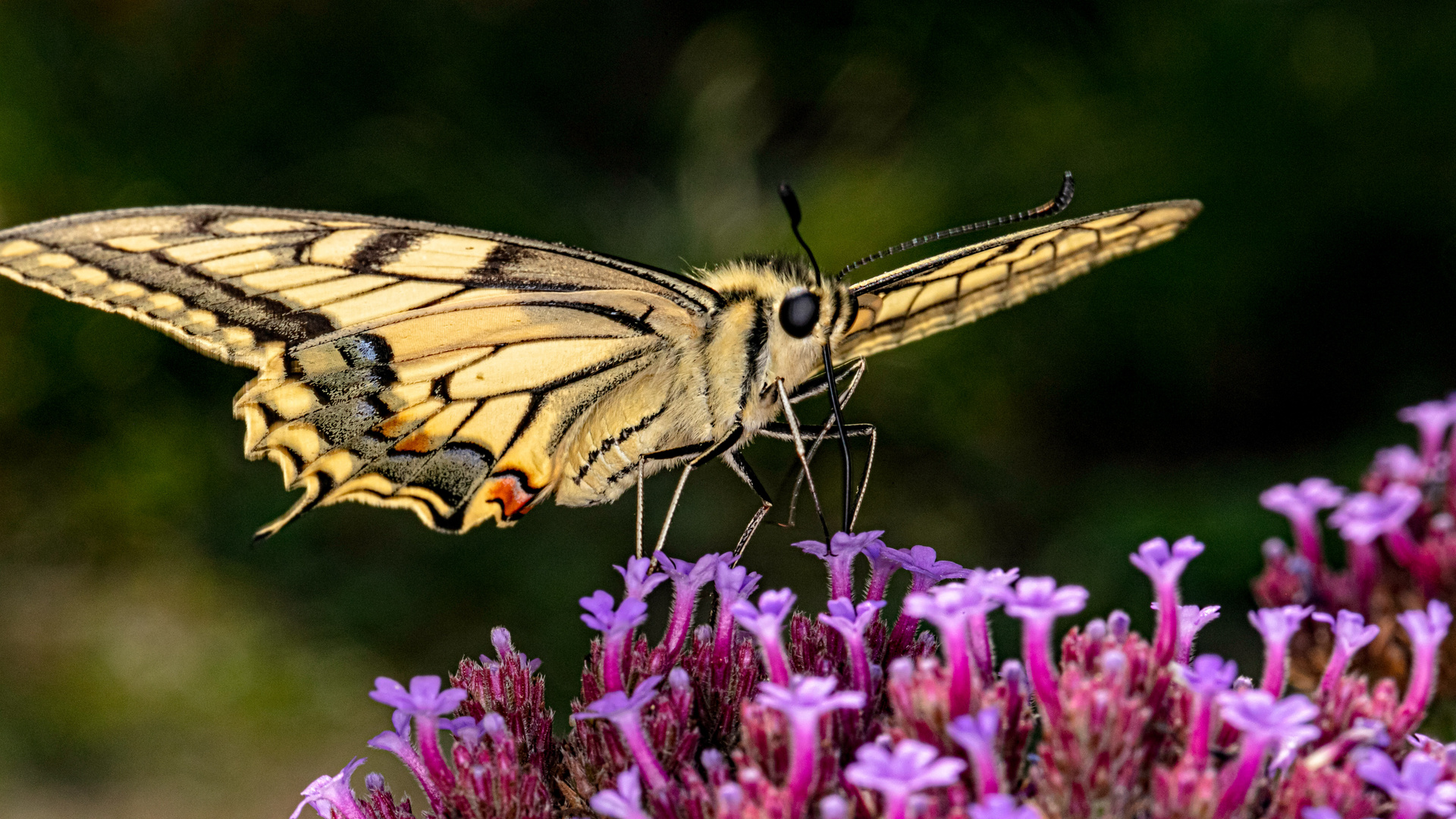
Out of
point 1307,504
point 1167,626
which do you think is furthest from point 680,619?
point 1307,504

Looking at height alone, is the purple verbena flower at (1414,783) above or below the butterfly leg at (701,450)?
below

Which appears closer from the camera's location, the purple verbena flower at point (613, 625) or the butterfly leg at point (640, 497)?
the purple verbena flower at point (613, 625)

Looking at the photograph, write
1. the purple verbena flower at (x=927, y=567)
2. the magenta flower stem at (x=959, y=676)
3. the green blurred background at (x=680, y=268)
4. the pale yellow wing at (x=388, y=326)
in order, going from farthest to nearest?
the green blurred background at (x=680, y=268) < the pale yellow wing at (x=388, y=326) < the purple verbena flower at (x=927, y=567) < the magenta flower stem at (x=959, y=676)

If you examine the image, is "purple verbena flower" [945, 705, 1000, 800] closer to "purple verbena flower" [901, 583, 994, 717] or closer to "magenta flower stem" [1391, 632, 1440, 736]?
"purple verbena flower" [901, 583, 994, 717]

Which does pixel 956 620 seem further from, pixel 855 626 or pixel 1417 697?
pixel 1417 697

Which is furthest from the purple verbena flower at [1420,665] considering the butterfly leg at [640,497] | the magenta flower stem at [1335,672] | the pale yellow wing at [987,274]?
the butterfly leg at [640,497]

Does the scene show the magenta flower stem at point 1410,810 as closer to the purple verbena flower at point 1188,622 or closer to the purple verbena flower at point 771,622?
the purple verbena flower at point 1188,622

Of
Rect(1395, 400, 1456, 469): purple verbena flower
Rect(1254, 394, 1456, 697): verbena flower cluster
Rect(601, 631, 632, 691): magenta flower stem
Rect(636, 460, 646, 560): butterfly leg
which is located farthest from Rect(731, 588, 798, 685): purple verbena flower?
Rect(1395, 400, 1456, 469): purple verbena flower
